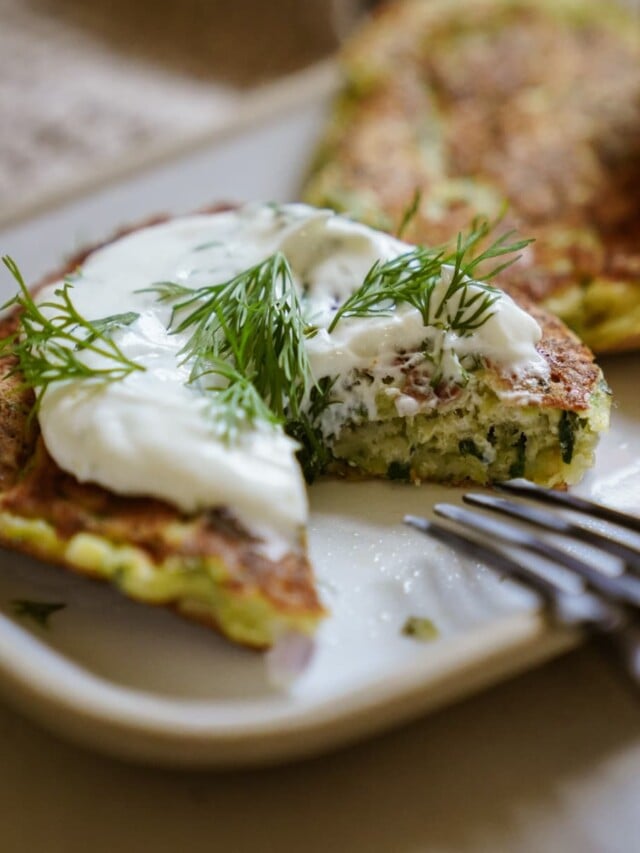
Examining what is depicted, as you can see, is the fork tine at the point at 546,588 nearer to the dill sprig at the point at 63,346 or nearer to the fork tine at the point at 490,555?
the fork tine at the point at 490,555

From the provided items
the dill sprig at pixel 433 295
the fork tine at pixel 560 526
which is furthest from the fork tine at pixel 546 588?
the dill sprig at pixel 433 295

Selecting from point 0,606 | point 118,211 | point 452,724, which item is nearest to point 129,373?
point 0,606

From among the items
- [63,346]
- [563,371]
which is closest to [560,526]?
[563,371]

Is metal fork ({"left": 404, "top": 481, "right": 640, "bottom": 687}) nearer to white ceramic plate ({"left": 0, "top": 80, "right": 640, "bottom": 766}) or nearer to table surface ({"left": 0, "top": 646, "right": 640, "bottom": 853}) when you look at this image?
Answer: white ceramic plate ({"left": 0, "top": 80, "right": 640, "bottom": 766})

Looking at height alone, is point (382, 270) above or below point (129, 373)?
above

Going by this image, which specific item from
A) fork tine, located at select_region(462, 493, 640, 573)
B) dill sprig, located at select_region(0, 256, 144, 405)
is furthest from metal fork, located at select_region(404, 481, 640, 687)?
dill sprig, located at select_region(0, 256, 144, 405)

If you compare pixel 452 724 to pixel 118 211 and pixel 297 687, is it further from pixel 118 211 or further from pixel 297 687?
pixel 118 211

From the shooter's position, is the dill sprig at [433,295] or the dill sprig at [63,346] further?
the dill sprig at [433,295]
